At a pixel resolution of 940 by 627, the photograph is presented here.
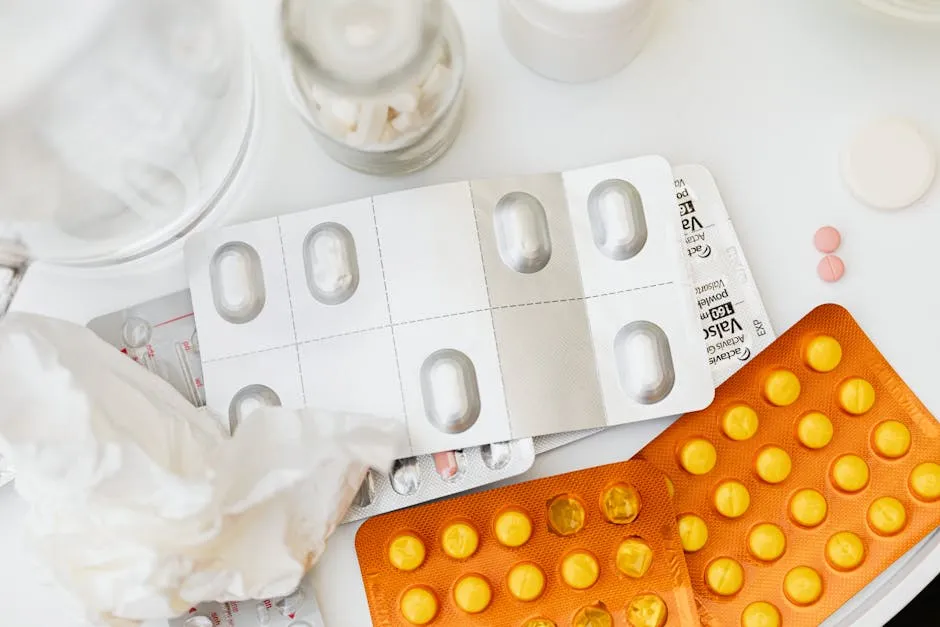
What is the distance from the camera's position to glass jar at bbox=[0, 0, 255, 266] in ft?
1.16

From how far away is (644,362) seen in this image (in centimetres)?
48

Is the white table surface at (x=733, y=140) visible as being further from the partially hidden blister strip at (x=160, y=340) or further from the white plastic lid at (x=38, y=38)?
the white plastic lid at (x=38, y=38)

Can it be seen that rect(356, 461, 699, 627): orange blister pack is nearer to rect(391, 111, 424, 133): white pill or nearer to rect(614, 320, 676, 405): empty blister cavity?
rect(614, 320, 676, 405): empty blister cavity

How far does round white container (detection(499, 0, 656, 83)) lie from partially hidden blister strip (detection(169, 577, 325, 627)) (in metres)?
0.31

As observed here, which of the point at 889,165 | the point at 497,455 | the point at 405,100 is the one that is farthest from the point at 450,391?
the point at 889,165

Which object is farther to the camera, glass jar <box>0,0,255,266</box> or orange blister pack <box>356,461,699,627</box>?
orange blister pack <box>356,461,699,627</box>

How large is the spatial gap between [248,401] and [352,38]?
196 millimetres

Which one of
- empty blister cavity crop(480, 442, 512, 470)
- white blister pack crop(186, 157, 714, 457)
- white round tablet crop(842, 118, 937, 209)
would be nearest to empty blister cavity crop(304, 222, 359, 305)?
white blister pack crop(186, 157, 714, 457)

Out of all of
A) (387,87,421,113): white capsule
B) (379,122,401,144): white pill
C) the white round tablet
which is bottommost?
the white round tablet

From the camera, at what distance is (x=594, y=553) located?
478 millimetres

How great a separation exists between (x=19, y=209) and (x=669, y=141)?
34cm

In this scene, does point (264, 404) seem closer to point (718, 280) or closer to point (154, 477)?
point (154, 477)

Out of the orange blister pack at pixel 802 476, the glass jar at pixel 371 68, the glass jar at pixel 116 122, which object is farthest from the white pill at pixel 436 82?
the orange blister pack at pixel 802 476

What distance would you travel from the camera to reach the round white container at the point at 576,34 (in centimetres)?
44
